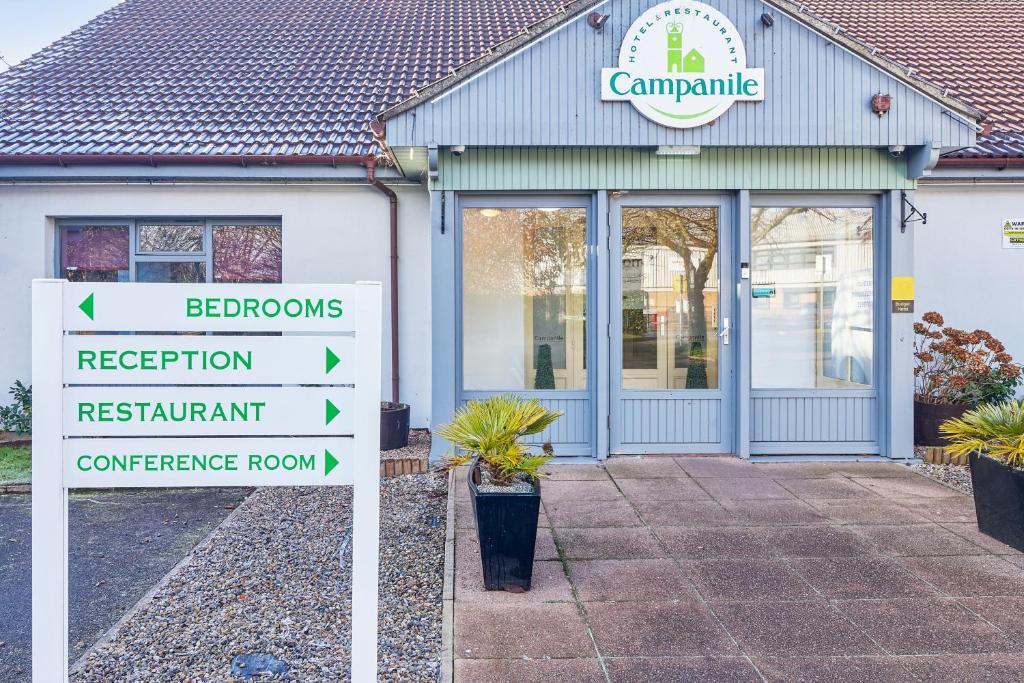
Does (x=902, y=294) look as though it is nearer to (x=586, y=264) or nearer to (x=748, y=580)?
(x=586, y=264)

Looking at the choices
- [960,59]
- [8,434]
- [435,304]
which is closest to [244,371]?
[435,304]

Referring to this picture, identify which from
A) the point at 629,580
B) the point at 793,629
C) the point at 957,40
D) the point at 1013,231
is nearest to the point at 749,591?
the point at 793,629

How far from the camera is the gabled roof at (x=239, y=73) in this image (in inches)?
318

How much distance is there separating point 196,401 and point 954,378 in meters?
7.07

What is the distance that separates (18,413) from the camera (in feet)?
25.6

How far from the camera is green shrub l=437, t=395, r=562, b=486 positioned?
12.6 ft

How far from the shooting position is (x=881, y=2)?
1223 cm

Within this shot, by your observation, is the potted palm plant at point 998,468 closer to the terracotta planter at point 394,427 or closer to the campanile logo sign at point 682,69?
the campanile logo sign at point 682,69

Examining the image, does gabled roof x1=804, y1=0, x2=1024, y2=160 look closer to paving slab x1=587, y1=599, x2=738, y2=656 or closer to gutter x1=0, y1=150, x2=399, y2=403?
gutter x1=0, y1=150, x2=399, y2=403

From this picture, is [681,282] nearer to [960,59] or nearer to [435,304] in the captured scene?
[435,304]

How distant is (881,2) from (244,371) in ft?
44.2

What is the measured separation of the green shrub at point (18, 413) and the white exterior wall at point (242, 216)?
0.29 m

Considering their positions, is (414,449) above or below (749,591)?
above


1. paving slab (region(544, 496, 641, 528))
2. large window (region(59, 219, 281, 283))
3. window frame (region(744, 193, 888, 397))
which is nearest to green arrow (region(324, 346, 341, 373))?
paving slab (region(544, 496, 641, 528))
